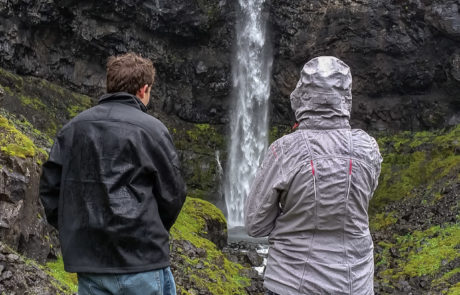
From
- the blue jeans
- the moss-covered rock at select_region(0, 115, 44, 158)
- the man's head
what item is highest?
the man's head

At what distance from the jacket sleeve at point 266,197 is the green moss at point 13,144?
21.3ft

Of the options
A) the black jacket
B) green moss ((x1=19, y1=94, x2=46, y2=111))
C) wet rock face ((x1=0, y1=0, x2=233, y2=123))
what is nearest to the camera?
the black jacket

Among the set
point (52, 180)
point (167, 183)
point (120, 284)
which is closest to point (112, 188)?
point (167, 183)

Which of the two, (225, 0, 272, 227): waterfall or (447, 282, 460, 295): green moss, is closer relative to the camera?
(447, 282, 460, 295): green moss

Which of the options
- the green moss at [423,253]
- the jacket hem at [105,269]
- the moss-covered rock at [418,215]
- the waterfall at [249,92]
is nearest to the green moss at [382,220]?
the moss-covered rock at [418,215]

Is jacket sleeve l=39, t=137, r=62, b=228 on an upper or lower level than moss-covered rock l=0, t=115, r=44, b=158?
upper

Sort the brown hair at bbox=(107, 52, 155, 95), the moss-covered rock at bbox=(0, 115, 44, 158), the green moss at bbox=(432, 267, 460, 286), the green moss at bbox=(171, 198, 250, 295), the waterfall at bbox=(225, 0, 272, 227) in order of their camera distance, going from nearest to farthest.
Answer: the brown hair at bbox=(107, 52, 155, 95) < the moss-covered rock at bbox=(0, 115, 44, 158) < the green moss at bbox=(171, 198, 250, 295) < the green moss at bbox=(432, 267, 460, 286) < the waterfall at bbox=(225, 0, 272, 227)

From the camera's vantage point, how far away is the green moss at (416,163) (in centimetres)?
2717

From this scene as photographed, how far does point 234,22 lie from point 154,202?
3374cm

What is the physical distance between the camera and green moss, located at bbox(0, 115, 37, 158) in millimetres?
8732

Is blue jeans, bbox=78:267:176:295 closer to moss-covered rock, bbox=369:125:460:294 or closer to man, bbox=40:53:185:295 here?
man, bbox=40:53:185:295

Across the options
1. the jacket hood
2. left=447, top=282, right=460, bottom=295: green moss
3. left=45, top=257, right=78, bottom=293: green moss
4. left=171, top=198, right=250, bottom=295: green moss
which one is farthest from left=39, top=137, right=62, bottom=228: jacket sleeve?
left=447, top=282, right=460, bottom=295: green moss

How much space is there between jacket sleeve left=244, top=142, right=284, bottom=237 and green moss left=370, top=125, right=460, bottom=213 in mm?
23864

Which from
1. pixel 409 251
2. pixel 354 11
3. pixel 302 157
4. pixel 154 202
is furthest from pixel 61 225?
pixel 354 11
